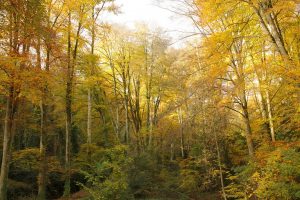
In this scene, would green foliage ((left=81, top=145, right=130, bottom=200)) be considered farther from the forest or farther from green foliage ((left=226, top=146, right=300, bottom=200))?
green foliage ((left=226, top=146, right=300, bottom=200))

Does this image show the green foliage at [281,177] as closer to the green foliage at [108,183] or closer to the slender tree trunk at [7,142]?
the green foliage at [108,183]

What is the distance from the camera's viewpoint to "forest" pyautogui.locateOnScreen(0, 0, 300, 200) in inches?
379

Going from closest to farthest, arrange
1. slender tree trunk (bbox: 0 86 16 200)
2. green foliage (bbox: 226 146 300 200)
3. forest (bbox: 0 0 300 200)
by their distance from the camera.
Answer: green foliage (bbox: 226 146 300 200), forest (bbox: 0 0 300 200), slender tree trunk (bbox: 0 86 16 200)

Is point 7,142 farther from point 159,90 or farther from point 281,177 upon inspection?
point 159,90

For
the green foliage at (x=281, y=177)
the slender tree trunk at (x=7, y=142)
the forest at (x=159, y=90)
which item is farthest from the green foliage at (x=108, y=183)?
the green foliage at (x=281, y=177)

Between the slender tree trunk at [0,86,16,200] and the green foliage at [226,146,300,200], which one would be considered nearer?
the green foliage at [226,146,300,200]

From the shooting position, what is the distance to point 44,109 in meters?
14.4

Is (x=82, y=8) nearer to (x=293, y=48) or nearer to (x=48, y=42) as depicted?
(x=48, y=42)

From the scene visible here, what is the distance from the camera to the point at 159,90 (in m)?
22.8

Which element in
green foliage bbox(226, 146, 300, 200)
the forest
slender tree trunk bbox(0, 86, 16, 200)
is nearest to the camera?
green foliage bbox(226, 146, 300, 200)

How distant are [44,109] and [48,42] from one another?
13.5 ft

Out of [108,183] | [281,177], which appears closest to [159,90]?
[108,183]

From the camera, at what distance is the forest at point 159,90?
31.6ft

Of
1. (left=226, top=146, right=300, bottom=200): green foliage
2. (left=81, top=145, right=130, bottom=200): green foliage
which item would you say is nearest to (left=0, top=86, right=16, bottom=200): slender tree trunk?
(left=81, top=145, right=130, bottom=200): green foliage
